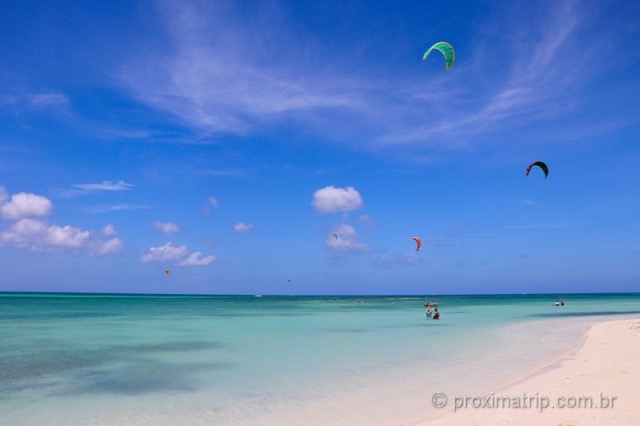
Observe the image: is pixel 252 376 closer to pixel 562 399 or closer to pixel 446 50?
pixel 562 399

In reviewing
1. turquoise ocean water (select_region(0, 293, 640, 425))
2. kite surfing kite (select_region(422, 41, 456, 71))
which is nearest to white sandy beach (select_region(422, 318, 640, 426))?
turquoise ocean water (select_region(0, 293, 640, 425))

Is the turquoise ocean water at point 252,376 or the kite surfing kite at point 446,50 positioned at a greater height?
the kite surfing kite at point 446,50

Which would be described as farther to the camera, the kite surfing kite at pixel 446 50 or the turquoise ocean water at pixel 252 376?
the kite surfing kite at pixel 446 50

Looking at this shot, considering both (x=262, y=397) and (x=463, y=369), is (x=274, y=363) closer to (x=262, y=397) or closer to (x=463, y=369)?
(x=262, y=397)

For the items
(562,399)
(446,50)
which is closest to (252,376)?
(562,399)

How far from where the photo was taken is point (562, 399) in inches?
355

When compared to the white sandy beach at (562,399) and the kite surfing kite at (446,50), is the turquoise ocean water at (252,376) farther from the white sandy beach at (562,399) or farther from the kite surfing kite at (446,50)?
the kite surfing kite at (446,50)

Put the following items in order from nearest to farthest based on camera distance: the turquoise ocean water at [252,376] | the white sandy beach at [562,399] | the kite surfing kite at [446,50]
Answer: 1. the white sandy beach at [562,399]
2. the turquoise ocean water at [252,376]
3. the kite surfing kite at [446,50]

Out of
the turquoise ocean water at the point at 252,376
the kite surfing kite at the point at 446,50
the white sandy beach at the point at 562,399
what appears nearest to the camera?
the white sandy beach at the point at 562,399

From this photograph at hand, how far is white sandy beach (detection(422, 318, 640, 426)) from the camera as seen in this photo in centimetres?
783

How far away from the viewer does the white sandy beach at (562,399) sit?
25.7 feet

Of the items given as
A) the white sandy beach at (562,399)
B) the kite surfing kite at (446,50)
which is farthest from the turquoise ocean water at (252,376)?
the kite surfing kite at (446,50)

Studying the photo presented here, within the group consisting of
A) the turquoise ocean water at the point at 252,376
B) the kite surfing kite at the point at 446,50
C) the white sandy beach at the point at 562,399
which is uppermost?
the kite surfing kite at the point at 446,50

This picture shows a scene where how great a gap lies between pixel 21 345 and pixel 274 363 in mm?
13042
